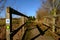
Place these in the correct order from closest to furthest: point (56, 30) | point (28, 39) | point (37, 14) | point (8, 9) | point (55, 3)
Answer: point (8, 9), point (28, 39), point (56, 30), point (55, 3), point (37, 14)

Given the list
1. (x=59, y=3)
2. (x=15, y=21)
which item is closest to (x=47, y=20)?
(x=59, y=3)

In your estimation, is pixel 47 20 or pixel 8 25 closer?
pixel 8 25

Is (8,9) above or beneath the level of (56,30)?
above

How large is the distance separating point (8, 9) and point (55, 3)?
7552 millimetres

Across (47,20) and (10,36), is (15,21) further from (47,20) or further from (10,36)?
(10,36)

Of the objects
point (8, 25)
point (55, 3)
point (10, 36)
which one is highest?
point (55, 3)

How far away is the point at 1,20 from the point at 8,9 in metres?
6.44

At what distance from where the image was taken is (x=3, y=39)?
541 cm

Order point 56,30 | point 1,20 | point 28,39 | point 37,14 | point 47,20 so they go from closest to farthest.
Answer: point 28,39
point 56,30
point 1,20
point 47,20
point 37,14

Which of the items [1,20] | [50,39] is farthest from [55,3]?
[50,39]

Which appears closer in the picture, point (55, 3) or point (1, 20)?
point (1, 20)

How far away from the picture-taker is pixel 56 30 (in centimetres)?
880

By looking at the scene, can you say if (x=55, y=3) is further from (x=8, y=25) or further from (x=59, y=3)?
(x=8, y=25)

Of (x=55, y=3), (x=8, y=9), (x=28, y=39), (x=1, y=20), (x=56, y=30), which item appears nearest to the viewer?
(x=8, y=9)
